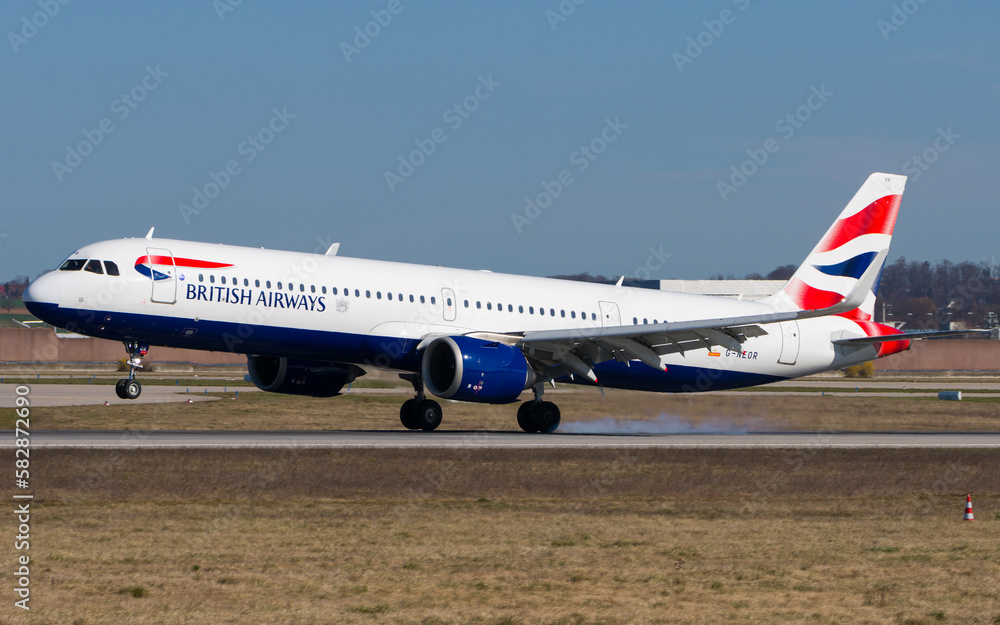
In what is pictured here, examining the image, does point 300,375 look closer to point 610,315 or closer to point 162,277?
point 162,277

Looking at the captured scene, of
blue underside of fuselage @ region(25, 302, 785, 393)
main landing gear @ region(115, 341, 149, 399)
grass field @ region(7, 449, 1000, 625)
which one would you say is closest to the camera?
grass field @ region(7, 449, 1000, 625)

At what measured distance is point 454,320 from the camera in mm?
32281

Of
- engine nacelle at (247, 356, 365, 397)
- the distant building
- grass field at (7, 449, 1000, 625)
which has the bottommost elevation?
grass field at (7, 449, 1000, 625)

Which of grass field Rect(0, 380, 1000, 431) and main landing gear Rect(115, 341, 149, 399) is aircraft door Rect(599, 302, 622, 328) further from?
main landing gear Rect(115, 341, 149, 399)

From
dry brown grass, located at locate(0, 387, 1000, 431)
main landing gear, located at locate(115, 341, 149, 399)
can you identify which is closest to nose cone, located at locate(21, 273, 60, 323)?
main landing gear, located at locate(115, 341, 149, 399)

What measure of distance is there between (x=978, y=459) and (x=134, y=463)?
18259 mm

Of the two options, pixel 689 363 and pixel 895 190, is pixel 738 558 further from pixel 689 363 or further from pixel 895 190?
pixel 895 190

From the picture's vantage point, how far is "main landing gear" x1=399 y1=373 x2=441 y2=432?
33.2 m

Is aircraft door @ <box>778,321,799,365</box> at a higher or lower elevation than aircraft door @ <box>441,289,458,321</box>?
lower

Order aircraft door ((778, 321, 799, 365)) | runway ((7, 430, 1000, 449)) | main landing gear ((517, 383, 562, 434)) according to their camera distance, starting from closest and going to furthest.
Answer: runway ((7, 430, 1000, 449)), main landing gear ((517, 383, 562, 434)), aircraft door ((778, 321, 799, 365))

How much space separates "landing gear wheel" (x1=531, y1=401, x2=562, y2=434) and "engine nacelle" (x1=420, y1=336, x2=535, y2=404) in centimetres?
249

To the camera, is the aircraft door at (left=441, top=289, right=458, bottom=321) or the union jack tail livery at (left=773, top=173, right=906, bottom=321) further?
the union jack tail livery at (left=773, top=173, right=906, bottom=321)

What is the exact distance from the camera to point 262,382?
111ft

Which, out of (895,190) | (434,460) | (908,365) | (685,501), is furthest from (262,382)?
(908,365)
